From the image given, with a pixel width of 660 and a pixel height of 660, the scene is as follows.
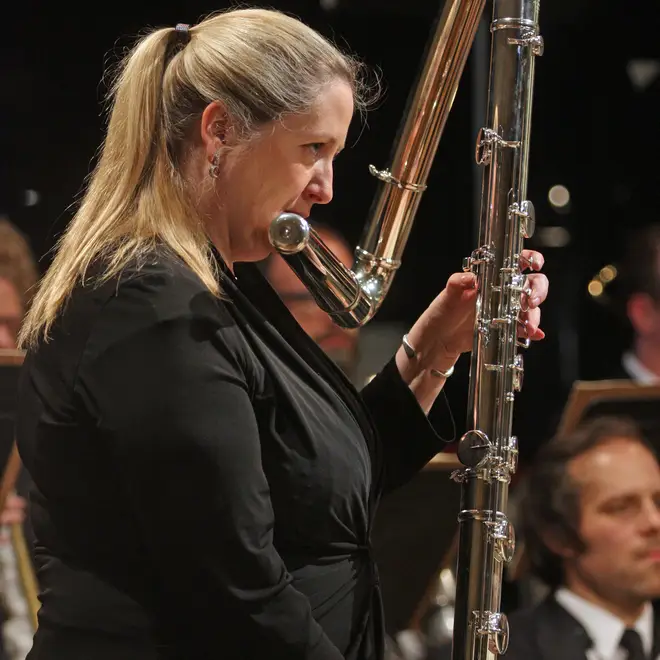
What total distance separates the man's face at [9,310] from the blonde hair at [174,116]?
1.17m

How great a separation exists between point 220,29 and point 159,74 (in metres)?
0.08

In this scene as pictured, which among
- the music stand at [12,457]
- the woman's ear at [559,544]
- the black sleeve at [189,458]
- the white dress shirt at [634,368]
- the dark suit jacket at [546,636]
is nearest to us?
the black sleeve at [189,458]

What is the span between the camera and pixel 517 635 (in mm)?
2254

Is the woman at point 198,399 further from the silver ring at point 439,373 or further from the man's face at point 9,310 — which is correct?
the man's face at point 9,310

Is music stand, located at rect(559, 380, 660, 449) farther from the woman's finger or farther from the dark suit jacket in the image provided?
the woman's finger

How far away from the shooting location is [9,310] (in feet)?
7.59

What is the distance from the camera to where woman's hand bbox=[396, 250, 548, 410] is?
1.31 metres

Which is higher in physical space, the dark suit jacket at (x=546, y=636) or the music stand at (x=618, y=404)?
the music stand at (x=618, y=404)

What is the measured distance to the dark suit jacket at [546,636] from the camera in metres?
2.23

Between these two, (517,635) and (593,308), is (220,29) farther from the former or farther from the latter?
(593,308)

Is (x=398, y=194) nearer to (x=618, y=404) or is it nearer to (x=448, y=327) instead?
(x=448, y=327)

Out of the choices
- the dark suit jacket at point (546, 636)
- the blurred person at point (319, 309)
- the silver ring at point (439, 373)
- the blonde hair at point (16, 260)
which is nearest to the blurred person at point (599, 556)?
the dark suit jacket at point (546, 636)

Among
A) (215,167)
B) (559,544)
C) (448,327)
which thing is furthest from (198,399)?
(559,544)

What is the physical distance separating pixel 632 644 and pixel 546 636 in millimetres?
185
